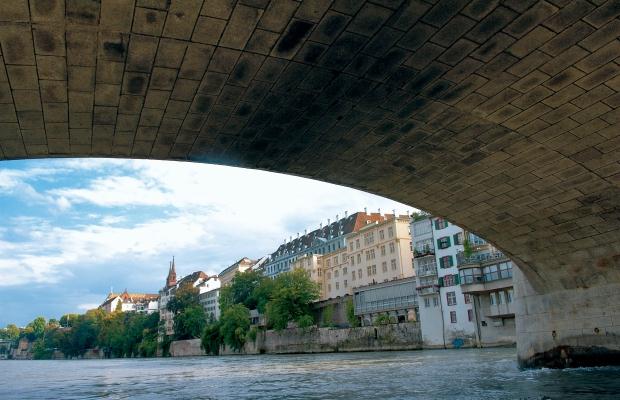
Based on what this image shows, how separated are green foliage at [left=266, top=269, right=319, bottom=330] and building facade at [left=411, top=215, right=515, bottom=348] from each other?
22.3 metres

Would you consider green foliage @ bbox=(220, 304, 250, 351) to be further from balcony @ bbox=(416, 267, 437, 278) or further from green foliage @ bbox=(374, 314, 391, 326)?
balcony @ bbox=(416, 267, 437, 278)

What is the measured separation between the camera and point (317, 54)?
8.87 metres

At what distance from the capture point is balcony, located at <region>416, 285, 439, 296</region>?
190 feet

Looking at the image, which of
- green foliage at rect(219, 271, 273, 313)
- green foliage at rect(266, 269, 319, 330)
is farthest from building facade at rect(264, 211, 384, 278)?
green foliage at rect(266, 269, 319, 330)

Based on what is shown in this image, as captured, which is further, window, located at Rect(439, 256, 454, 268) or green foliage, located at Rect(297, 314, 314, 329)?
green foliage, located at Rect(297, 314, 314, 329)

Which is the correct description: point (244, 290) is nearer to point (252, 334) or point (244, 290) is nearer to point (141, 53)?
point (252, 334)

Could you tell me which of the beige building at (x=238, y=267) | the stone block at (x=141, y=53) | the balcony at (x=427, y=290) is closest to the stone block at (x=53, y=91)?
the stone block at (x=141, y=53)

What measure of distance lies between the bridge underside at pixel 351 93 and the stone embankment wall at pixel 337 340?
44.9m

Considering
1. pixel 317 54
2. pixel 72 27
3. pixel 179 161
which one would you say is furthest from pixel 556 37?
pixel 179 161

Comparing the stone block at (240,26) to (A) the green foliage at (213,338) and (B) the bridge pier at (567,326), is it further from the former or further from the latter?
(A) the green foliage at (213,338)

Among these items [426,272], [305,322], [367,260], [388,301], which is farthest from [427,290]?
[367,260]

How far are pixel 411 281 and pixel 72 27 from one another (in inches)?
2356

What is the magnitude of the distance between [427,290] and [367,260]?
79.2 feet

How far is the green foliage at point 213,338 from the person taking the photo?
309 feet
